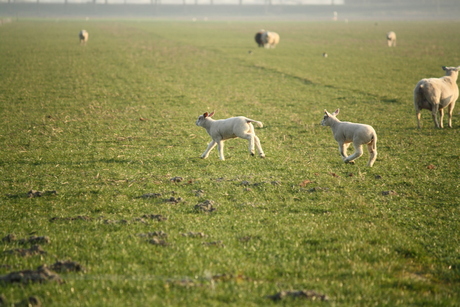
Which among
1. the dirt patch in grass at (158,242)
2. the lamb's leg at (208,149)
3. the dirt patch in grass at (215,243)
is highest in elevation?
the lamb's leg at (208,149)

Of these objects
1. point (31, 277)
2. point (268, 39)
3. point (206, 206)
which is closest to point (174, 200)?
point (206, 206)

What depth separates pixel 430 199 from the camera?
10.7 meters

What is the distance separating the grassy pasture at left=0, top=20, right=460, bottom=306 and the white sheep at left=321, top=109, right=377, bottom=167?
1.57ft

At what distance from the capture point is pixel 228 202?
10.4m

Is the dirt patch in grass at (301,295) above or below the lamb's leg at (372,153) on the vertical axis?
below

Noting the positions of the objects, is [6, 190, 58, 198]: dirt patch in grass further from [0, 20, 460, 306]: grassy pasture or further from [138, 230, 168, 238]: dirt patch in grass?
[138, 230, 168, 238]: dirt patch in grass

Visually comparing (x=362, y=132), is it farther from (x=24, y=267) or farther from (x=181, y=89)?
(x=181, y=89)

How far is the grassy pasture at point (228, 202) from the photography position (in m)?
6.89

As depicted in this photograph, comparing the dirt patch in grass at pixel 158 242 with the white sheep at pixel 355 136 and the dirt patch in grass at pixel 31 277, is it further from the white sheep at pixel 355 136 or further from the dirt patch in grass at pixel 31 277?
the white sheep at pixel 355 136

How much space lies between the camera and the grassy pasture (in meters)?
6.89

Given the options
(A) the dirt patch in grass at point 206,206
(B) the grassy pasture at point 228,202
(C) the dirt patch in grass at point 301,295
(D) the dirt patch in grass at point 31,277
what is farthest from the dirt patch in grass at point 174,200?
(C) the dirt patch in grass at point 301,295

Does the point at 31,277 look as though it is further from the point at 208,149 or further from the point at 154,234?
the point at 208,149

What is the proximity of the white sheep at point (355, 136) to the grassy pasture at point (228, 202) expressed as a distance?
0.48m

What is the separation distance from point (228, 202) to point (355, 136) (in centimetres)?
376
